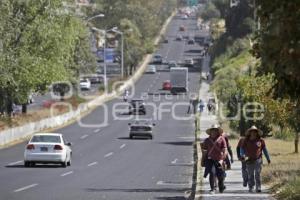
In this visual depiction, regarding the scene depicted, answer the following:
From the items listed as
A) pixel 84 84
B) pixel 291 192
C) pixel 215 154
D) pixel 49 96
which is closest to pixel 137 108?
pixel 49 96

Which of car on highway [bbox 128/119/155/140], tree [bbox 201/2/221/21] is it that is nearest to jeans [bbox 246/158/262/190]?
car on highway [bbox 128/119/155/140]

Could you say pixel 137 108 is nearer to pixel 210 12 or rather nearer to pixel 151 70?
pixel 151 70

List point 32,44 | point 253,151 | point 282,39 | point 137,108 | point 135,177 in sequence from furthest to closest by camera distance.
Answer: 1. point 137,108
2. point 32,44
3. point 135,177
4. point 253,151
5. point 282,39

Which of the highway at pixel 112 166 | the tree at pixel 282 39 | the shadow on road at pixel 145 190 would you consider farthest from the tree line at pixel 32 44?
the tree at pixel 282 39

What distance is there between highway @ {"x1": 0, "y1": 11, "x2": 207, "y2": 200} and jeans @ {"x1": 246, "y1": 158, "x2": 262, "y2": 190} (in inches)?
83.2

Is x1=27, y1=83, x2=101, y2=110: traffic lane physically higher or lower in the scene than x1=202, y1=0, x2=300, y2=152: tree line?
lower

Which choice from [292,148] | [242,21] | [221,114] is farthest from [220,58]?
[292,148]

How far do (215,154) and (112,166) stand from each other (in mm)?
15621

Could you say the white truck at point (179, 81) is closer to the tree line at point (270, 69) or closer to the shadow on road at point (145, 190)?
the tree line at point (270, 69)

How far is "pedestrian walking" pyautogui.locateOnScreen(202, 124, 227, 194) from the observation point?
21.1 m

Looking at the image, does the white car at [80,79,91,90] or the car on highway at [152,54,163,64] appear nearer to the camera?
the white car at [80,79,91,90]

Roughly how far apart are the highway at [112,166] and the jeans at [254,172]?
2113 mm

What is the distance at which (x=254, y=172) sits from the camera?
69.4 feet

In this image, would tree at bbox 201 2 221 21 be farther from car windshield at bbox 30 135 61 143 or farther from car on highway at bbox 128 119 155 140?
car windshield at bbox 30 135 61 143
